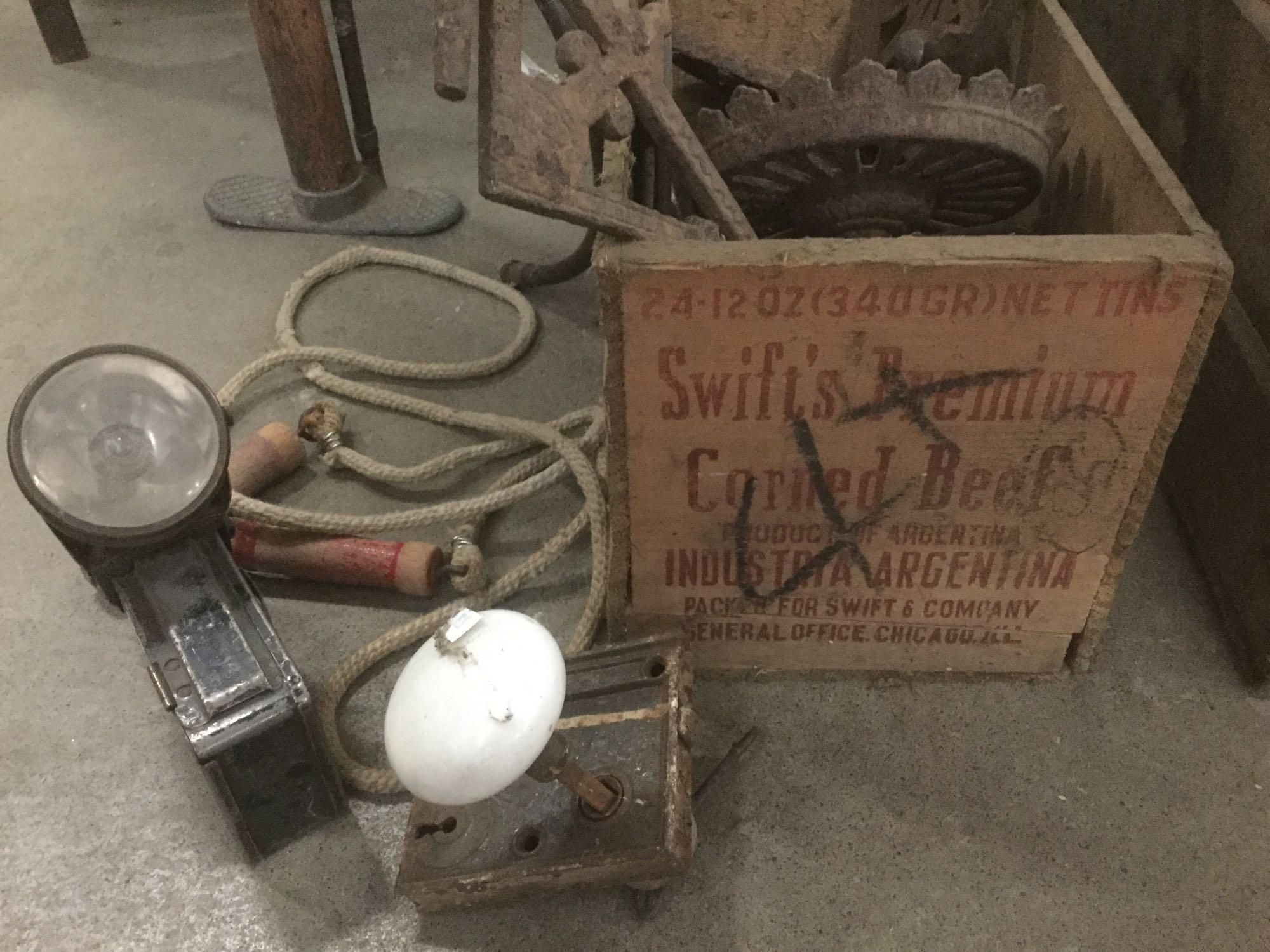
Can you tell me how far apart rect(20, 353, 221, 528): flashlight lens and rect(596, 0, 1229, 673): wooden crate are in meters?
0.41

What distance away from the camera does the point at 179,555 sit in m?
0.98

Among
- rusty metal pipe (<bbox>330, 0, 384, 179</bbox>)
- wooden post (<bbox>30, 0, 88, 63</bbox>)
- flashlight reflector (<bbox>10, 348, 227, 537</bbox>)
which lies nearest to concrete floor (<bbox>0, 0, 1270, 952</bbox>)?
flashlight reflector (<bbox>10, 348, 227, 537</bbox>)

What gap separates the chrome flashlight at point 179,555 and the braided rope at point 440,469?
4.5 inches

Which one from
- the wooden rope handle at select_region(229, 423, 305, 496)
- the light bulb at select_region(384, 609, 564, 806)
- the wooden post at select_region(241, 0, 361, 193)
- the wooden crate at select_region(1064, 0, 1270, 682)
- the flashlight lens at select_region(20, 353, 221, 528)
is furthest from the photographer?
the wooden post at select_region(241, 0, 361, 193)

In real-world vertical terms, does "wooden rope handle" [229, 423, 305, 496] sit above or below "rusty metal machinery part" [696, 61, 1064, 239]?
below

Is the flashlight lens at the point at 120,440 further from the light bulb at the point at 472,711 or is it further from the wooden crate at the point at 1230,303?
the wooden crate at the point at 1230,303

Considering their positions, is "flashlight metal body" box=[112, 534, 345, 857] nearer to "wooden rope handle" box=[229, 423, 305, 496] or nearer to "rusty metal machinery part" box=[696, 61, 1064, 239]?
"wooden rope handle" box=[229, 423, 305, 496]

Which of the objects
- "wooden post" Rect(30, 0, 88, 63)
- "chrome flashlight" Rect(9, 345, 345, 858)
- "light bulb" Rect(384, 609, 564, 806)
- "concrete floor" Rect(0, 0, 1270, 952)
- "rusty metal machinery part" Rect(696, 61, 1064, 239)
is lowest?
"concrete floor" Rect(0, 0, 1270, 952)

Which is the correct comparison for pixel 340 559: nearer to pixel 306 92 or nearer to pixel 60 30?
pixel 306 92

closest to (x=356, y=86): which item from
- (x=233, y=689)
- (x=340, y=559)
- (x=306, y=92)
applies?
(x=306, y=92)

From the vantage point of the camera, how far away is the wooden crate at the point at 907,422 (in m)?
0.83

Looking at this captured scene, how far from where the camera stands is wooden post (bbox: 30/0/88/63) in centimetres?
237

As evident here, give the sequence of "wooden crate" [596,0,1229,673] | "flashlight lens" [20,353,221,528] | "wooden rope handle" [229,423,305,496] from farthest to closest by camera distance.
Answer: "wooden rope handle" [229,423,305,496], "flashlight lens" [20,353,221,528], "wooden crate" [596,0,1229,673]

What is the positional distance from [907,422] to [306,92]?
51.8 inches
